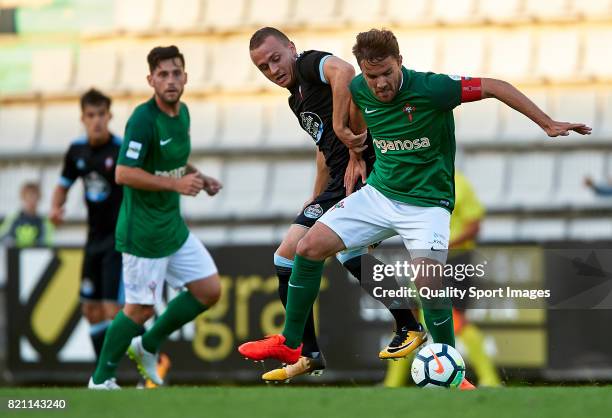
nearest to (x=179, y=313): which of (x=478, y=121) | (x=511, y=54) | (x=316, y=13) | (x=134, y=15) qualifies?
(x=478, y=121)

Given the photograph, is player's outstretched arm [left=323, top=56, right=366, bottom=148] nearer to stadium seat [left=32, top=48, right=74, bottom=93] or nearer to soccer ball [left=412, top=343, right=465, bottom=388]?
soccer ball [left=412, top=343, right=465, bottom=388]

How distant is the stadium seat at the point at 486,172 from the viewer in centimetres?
1280

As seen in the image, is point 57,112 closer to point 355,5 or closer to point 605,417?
point 355,5

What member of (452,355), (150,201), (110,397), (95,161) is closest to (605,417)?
(452,355)

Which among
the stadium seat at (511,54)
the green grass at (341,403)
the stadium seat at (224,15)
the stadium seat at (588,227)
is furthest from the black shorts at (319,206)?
the stadium seat at (224,15)

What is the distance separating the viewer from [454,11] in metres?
13.5

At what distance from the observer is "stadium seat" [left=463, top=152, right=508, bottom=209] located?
1280cm

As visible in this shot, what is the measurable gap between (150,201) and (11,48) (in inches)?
287

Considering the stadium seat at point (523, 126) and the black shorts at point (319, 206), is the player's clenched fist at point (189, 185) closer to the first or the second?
the black shorts at point (319, 206)

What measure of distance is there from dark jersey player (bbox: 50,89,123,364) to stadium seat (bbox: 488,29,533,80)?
4659 mm

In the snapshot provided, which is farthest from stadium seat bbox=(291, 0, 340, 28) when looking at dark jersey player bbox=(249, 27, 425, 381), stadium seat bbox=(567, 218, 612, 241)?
dark jersey player bbox=(249, 27, 425, 381)

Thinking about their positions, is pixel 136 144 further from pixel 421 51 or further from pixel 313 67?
pixel 421 51

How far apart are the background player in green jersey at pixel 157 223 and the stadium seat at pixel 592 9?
19.0ft

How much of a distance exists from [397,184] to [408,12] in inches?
273
